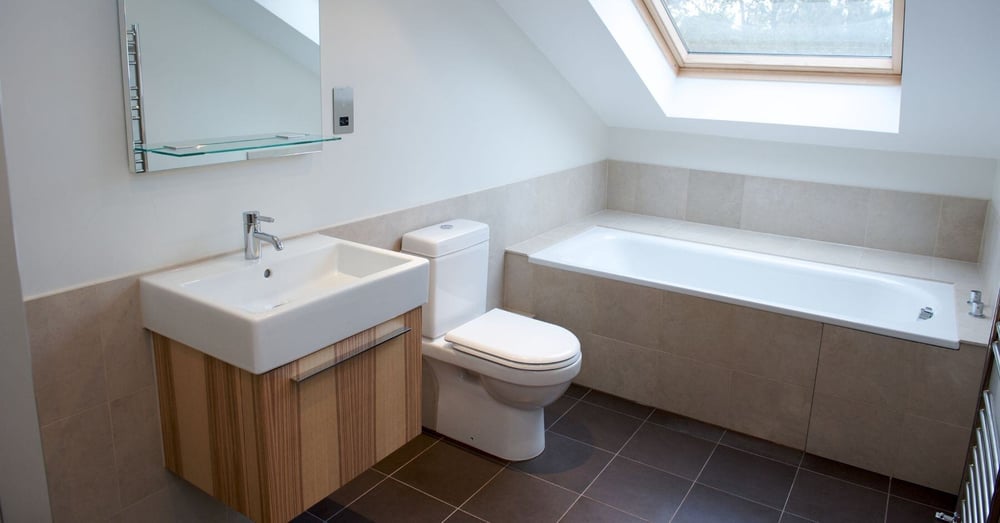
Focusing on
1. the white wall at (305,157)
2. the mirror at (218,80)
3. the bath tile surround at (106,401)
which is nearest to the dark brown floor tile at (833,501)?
the bath tile surround at (106,401)

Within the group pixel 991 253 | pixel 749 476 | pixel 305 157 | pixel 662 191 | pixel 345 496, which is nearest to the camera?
pixel 305 157

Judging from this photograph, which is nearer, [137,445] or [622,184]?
[137,445]

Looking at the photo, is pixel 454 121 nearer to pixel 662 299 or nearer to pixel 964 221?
pixel 662 299

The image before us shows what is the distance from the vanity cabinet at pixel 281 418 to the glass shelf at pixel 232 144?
0.48 metres

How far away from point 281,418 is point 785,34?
2.70 m

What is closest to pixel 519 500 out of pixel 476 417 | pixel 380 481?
pixel 476 417

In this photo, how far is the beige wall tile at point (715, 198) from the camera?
153 inches

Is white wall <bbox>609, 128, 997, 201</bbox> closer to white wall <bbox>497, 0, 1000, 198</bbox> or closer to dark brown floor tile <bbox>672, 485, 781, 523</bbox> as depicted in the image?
white wall <bbox>497, 0, 1000, 198</bbox>

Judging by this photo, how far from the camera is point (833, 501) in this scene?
8.47ft

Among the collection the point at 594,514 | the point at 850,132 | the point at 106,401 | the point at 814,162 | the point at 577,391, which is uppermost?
the point at 850,132

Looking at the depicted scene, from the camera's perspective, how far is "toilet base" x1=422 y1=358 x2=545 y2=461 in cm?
273

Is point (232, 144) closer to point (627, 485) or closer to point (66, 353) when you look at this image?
point (66, 353)

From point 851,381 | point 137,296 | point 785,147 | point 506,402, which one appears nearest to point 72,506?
point 137,296

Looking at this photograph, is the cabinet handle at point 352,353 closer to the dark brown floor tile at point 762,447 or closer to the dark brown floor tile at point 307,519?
the dark brown floor tile at point 307,519
